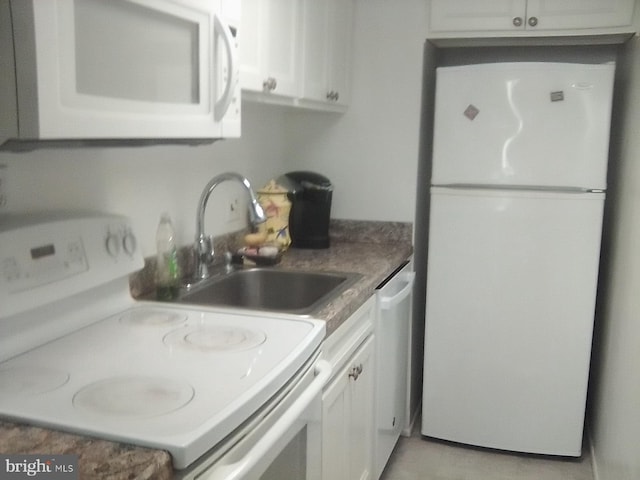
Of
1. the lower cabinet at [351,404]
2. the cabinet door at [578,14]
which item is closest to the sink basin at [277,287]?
the lower cabinet at [351,404]

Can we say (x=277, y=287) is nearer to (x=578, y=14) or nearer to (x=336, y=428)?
(x=336, y=428)

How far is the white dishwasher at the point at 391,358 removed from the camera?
2.38 m

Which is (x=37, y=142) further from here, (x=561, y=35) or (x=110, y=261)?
(x=561, y=35)

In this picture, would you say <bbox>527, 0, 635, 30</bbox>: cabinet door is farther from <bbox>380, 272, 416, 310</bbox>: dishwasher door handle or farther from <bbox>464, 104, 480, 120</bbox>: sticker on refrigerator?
<bbox>380, 272, 416, 310</bbox>: dishwasher door handle

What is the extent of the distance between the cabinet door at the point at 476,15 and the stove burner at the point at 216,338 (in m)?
1.86

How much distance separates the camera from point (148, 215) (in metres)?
1.91

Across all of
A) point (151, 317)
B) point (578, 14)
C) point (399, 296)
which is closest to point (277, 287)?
point (399, 296)

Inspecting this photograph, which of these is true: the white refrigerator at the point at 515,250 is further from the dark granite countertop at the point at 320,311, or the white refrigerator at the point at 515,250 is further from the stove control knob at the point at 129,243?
the stove control knob at the point at 129,243

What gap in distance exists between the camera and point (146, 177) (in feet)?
6.19

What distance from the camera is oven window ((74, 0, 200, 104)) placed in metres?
1.10

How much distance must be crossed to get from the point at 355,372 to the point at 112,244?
0.88m

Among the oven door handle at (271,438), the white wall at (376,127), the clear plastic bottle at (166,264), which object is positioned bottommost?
the oven door handle at (271,438)

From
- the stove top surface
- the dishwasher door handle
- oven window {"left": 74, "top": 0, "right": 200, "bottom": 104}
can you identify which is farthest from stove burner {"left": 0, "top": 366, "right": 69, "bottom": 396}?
the dishwasher door handle

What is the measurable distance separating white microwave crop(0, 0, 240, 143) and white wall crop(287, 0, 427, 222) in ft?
4.60
